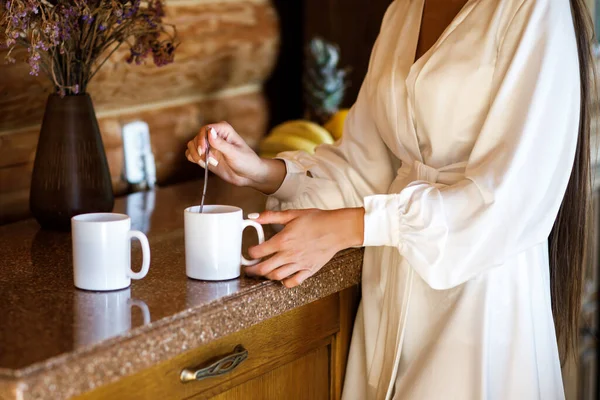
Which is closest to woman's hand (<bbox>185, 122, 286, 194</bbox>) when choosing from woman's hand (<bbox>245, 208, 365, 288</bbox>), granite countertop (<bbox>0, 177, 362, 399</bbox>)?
granite countertop (<bbox>0, 177, 362, 399</bbox>)

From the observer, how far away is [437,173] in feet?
4.32

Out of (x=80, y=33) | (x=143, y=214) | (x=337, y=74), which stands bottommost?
(x=143, y=214)

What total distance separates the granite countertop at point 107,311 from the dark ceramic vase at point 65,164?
5 centimetres

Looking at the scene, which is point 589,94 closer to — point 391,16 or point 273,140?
point 391,16

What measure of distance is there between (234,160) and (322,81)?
2.87ft

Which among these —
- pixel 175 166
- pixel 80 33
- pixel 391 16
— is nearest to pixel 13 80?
pixel 80 33

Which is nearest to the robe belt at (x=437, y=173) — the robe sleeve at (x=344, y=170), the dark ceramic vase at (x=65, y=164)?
the robe sleeve at (x=344, y=170)

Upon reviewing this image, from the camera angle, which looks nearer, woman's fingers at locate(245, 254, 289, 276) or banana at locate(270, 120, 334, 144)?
woman's fingers at locate(245, 254, 289, 276)

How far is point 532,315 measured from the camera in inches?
50.9

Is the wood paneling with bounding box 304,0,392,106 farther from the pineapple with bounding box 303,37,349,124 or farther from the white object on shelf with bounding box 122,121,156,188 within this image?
the white object on shelf with bounding box 122,121,156,188

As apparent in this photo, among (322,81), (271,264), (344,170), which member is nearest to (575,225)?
(344,170)

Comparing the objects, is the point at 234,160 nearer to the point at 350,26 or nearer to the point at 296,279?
the point at 296,279

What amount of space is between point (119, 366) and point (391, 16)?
81 centimetres

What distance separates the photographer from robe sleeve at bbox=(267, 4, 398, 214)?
4.74ft
